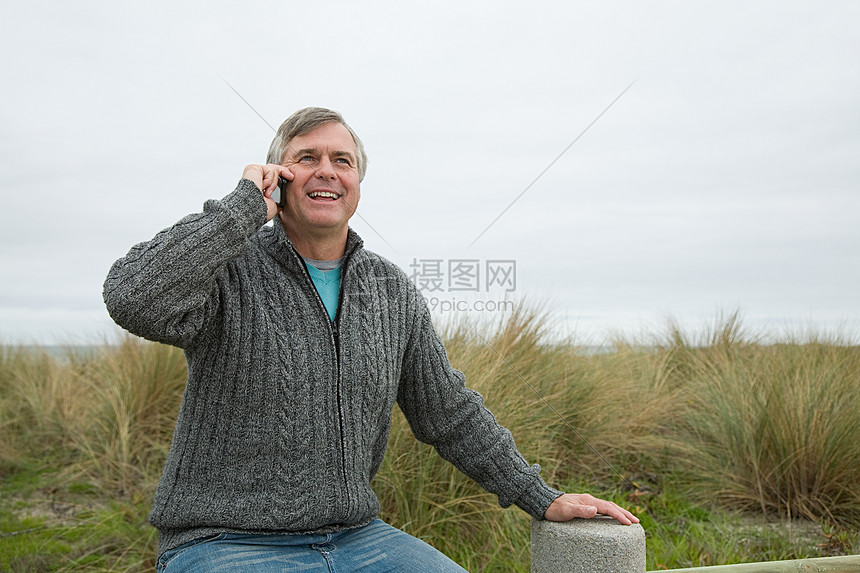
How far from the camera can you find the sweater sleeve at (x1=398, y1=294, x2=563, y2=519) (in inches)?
87.4

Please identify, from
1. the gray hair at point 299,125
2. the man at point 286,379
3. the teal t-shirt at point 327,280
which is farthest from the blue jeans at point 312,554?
the gray hair at point 299,125

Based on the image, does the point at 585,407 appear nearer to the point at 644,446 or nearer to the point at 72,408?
the point at 644,446

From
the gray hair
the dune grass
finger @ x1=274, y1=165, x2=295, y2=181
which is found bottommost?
the dune grass

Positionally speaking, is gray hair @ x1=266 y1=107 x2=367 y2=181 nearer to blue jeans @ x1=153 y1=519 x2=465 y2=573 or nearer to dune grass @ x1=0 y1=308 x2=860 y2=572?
blue jeans @ x1=153 y1=519 x2=465 y2=573

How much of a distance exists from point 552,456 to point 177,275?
305cm

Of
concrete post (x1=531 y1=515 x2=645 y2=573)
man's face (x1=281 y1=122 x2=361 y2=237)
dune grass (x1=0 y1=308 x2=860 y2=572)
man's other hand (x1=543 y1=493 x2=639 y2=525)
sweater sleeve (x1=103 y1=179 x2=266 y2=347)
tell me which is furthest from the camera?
dune grass (x1=0 y1=308 x2=860 y2=572)

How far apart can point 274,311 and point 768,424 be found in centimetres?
327

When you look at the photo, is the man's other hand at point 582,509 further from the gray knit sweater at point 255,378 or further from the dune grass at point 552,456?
the dune grass at point 552,456

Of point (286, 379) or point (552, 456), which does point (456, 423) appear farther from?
point (552, 456)

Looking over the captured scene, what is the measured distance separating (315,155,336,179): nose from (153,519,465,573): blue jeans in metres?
1.05

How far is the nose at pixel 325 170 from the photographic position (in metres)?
2.14

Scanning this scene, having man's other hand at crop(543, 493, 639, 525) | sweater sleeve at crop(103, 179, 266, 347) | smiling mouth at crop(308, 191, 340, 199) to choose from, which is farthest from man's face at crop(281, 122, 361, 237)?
man's other hand at crop(543, 493, 639, 525)

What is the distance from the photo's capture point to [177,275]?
1773 millimetres

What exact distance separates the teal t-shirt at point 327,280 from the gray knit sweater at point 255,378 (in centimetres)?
4
